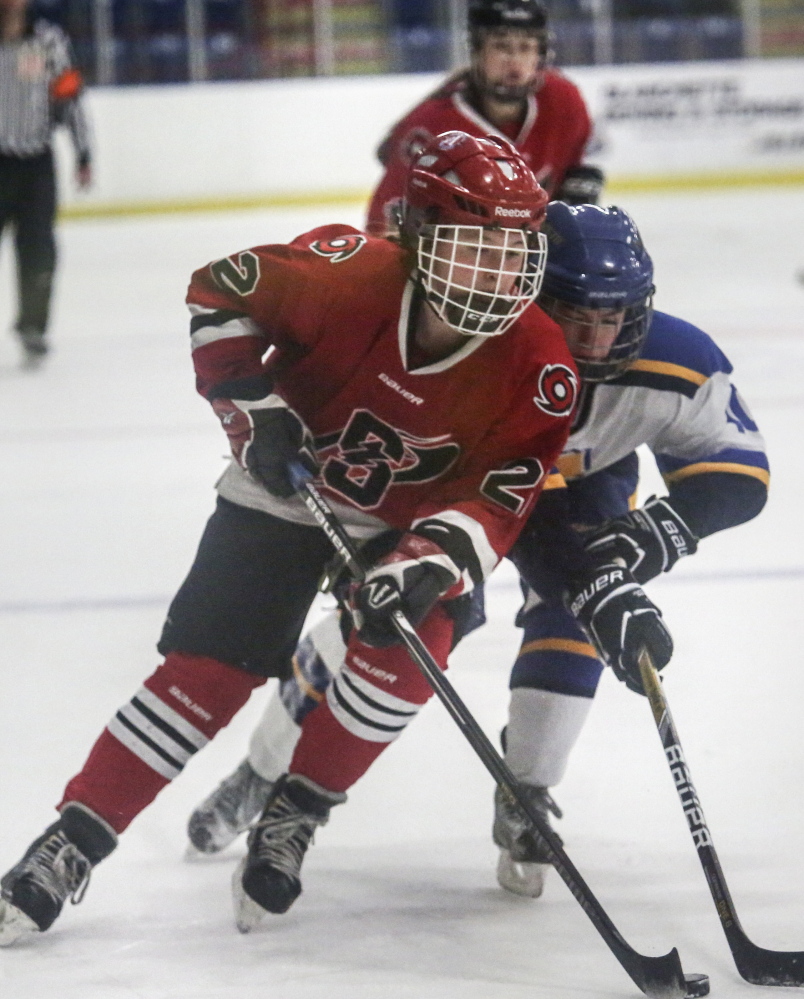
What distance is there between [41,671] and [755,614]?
4.31 feet

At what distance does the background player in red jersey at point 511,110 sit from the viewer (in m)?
3.04

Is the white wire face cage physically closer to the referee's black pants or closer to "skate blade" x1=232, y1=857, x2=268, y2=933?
"skate blade" x1=232, y1=857, x2=268, y2=933

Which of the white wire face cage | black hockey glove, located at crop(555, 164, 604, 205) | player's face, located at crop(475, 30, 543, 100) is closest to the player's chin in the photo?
the white wire face cage

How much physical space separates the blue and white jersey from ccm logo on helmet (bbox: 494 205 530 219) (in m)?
0.29

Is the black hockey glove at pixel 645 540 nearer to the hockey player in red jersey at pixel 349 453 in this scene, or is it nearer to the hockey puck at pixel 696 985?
the hockey player in red jersey at pixel 349 453

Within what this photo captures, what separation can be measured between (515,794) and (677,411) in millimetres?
530

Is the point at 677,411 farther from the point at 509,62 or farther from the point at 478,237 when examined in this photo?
the point at 509,62

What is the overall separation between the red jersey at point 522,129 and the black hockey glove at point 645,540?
4.61 feet

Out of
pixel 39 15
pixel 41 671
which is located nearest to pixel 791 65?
pixel 39 15

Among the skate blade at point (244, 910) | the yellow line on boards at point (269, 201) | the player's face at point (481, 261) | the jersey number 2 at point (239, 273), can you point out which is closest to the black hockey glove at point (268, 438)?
the jersey number 2 at point (239, 273)

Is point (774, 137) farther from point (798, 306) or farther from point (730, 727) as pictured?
point (730, 727)

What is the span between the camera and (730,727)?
2320 mm

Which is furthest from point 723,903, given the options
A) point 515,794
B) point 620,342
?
point 620,342

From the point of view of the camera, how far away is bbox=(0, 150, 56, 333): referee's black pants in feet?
17.4
